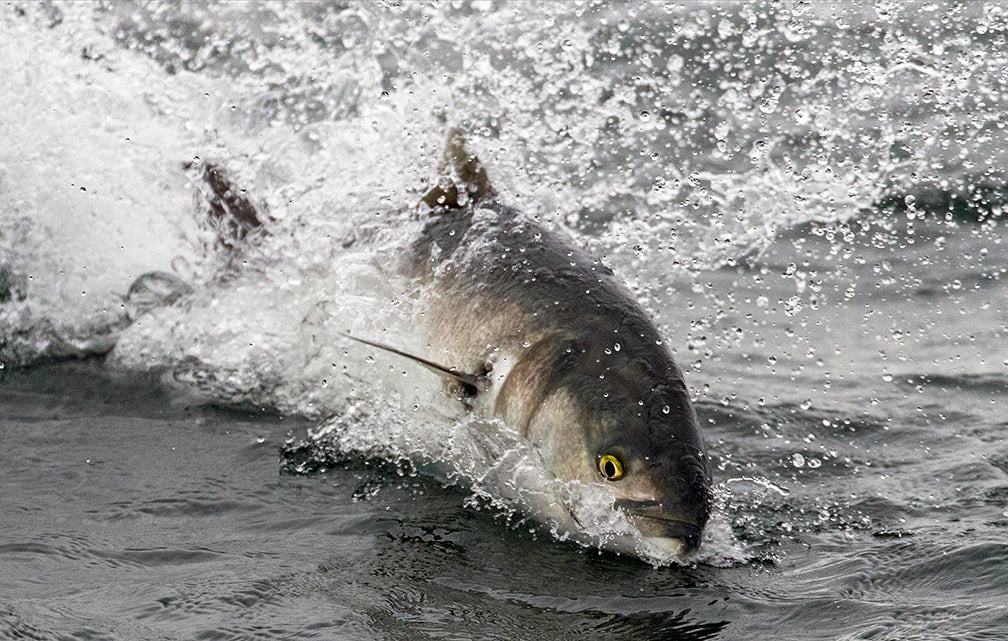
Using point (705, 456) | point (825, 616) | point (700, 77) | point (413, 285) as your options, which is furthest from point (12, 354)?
point (700, 77)

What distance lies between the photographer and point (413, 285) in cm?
492

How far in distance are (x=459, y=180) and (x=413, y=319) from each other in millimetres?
685

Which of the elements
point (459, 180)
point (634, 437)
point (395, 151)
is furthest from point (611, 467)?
point (395, 151)

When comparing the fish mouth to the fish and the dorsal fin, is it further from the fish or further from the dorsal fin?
the dorsal fin

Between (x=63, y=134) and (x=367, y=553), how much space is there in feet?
13.0

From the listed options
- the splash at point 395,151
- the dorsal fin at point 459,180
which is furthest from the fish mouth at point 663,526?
the dorsal fin at point 459,180

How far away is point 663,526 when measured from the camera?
3551mm

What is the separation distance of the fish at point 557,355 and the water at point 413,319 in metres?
0.22

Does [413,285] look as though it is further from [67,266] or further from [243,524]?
[67,266]

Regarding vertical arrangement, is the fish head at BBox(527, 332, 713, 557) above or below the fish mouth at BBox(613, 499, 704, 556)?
above

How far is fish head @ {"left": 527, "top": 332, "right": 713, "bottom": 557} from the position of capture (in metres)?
3.55

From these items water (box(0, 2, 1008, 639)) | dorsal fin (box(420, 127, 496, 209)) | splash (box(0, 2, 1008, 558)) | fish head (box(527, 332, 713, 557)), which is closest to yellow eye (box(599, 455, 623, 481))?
fish head (box(527, 332, 713, 557))

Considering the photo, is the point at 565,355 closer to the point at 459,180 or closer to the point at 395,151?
the point at 459,180

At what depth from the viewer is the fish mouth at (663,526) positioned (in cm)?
352
